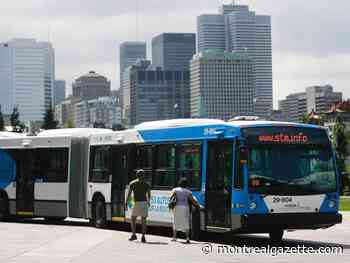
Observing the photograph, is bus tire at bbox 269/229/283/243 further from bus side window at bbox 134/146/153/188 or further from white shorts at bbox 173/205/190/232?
bus side window at bbox 134/146/153/188

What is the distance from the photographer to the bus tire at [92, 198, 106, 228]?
26.6 m

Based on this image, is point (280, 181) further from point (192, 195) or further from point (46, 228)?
point (46, 228)

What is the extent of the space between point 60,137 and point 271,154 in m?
11.3

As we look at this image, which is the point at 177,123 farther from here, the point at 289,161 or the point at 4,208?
the point at 4,208

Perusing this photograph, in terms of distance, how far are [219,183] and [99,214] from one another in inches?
288

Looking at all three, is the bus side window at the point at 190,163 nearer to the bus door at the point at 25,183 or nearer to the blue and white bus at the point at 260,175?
the blue and white bus at the point at 260,175

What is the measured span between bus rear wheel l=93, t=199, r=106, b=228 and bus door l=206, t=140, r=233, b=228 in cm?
650

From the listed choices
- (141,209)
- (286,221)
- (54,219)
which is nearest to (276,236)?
(286,221)

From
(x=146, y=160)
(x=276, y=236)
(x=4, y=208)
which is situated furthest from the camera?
(x=4, y=208)

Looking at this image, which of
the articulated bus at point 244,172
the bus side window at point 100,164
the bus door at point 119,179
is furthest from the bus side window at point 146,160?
the bus side window at point 100,164

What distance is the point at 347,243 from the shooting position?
20.6 m

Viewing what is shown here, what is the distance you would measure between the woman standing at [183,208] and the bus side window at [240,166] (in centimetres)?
141

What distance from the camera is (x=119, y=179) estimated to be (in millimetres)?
25688

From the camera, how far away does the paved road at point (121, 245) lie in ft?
55.1
